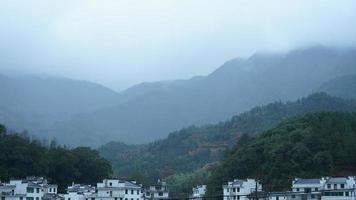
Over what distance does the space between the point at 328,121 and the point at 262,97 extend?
128 m

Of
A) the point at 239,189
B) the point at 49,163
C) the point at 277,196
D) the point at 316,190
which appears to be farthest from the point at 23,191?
the point at 316,190

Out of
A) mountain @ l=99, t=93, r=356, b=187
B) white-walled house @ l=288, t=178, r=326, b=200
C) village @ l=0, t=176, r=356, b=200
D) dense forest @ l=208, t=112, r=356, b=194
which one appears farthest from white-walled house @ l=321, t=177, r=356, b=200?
mountain @ l=99, t=93, r=356, b=187

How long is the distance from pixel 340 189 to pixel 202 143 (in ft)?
228

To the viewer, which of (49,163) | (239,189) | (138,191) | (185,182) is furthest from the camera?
(185,182)

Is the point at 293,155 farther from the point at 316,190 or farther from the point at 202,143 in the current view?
the point at 202,143

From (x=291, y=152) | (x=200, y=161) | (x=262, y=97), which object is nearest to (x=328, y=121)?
(x=291, y=152)

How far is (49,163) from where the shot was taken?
180 ft

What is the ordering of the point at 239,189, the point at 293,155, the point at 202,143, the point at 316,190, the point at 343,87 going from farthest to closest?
the point at 343,87 → the point at 202,143 → the point at 293,155 → the point at 239,189 → the point at 316,190

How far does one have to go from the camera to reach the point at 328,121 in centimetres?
6406

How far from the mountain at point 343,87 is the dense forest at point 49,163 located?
3613 inches

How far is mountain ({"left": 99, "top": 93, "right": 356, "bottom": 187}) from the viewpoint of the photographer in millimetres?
96981

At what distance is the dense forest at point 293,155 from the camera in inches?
2125

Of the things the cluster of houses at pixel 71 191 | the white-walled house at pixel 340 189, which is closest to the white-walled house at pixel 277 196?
the white-walled house at pixel 340 189

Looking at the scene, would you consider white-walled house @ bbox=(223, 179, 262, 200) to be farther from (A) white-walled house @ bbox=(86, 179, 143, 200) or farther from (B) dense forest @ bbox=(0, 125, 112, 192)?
(B) dense forest @ bbox=(0, 125, 112, 192)
